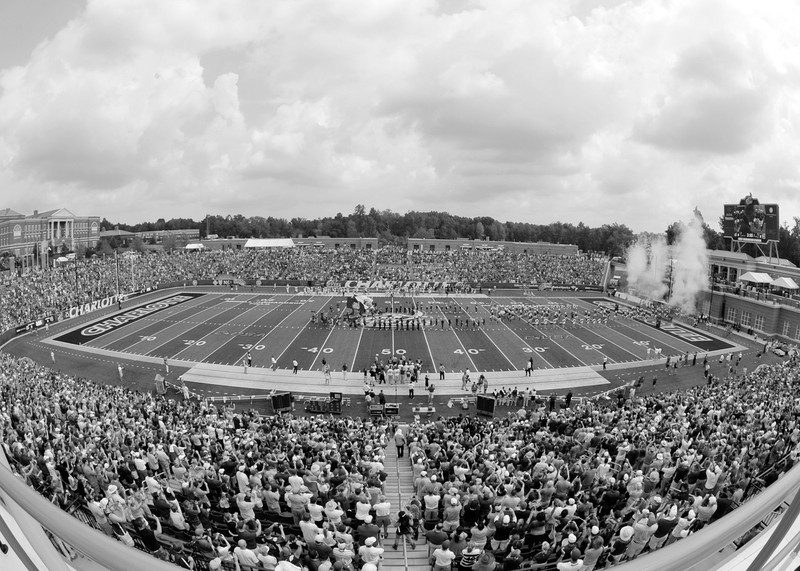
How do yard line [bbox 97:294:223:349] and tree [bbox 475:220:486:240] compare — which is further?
tree [bbox 475:220:486:240]

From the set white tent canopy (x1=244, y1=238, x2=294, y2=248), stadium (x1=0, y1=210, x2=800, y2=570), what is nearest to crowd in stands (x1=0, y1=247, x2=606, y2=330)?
stadium (x1=0, y1=210, x2=800, y2=570)

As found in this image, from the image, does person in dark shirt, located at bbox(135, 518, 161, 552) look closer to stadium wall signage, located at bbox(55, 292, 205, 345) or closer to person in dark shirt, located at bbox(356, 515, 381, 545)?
person in dark shirt, located at bbox(356, 515, 381, 545)

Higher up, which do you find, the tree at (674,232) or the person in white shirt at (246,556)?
the tree at (674,232)

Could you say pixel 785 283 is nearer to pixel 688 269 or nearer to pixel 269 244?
pixel 688 269

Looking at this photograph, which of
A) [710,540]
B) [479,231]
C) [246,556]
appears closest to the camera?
[710,540]

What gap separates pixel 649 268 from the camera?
67.6m

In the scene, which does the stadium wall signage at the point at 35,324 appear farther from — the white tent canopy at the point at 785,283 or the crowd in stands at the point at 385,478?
the white tent canopy at the point at 785,283

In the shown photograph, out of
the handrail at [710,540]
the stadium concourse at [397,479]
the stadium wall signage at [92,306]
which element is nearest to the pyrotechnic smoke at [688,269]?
the stadium concourse at [397,479]

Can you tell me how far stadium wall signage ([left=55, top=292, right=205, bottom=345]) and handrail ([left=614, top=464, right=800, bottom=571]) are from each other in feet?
142

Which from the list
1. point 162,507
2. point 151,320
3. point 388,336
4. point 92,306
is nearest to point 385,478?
point 162,507

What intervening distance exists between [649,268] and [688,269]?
28.2 ft

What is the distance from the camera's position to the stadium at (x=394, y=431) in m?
8.78

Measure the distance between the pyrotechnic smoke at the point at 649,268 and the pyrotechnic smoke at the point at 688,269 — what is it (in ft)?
6.59

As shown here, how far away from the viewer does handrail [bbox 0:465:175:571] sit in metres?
1.76
